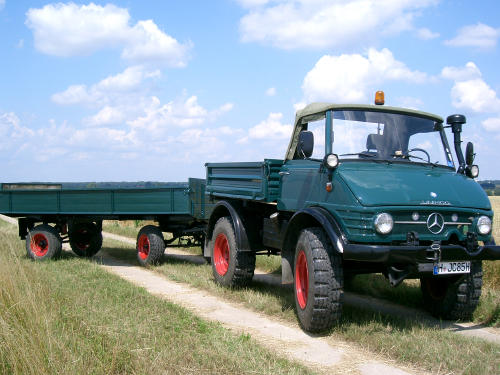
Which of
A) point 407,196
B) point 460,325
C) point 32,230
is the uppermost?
point 407,196

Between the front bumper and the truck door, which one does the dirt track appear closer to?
the front bumper

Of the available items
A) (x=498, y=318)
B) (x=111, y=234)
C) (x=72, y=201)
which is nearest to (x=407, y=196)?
(x=498, y=318)

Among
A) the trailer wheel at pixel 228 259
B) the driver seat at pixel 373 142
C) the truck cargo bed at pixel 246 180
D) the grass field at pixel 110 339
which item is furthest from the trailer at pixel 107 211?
the driver seat at pixel 373 142

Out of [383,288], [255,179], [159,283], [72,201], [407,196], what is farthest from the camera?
[72,201]

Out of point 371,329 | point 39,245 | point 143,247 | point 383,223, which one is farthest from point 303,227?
point 39,245

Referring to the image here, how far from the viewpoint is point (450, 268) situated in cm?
555

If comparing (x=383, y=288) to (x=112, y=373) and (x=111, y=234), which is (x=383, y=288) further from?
(x=111, y=234)

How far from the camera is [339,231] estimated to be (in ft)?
18.2

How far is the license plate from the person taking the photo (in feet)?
17.8

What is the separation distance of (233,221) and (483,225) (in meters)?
3.66

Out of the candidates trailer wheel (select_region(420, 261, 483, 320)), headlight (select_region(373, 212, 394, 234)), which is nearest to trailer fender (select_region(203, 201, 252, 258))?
trailer wheel (select_region(420, 261, 483, 320))

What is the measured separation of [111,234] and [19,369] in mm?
15363

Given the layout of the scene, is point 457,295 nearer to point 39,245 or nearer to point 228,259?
point 228,259

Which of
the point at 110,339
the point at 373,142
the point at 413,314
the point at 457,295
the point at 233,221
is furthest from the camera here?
the point at 233,221
